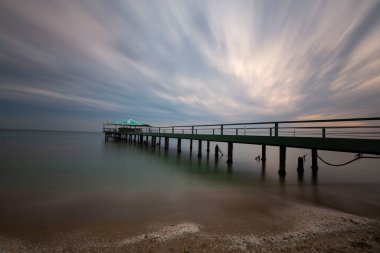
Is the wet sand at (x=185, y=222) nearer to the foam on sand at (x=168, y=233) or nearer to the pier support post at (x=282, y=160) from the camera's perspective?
the foam on sand at (x=168, y=233)

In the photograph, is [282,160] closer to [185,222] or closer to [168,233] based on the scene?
[185,222]

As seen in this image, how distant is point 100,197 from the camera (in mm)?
6965

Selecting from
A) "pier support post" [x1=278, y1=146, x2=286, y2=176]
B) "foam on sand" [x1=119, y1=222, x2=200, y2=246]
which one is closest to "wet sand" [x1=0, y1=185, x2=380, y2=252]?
"foam on sand" [x1=119, y1=222, x2=200, y2=246]

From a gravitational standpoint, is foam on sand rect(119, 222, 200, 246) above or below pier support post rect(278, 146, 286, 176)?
below

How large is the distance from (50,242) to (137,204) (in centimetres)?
269

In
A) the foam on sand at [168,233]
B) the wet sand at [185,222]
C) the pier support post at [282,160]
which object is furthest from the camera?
the pier support post at [282,160]

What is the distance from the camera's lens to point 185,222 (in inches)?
192

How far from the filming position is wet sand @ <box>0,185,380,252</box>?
12.2ft

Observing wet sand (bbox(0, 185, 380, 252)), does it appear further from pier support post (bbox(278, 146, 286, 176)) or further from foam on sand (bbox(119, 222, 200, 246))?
pier support post (bbox(278, 146, 286, 176))

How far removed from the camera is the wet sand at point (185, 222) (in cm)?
372

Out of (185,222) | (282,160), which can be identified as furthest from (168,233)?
(282,160)

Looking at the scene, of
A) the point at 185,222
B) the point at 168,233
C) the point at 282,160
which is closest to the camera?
the point at 168,233

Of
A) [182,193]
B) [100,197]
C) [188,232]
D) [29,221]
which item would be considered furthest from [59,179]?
[188,232]

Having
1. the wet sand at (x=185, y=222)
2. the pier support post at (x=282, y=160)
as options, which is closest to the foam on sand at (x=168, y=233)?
the wet sand at (x=185, y=222)
